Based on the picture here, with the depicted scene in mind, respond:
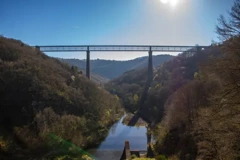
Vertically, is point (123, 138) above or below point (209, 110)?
below

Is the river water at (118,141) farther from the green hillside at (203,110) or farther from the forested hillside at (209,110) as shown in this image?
the forested hillside at (209,110)

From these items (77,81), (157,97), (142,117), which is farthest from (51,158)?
(142,117)

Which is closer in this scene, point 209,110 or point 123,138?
point 209,110

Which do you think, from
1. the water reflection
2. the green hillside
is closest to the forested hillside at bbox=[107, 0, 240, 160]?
the green hillside

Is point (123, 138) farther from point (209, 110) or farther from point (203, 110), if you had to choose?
point (209, 110)

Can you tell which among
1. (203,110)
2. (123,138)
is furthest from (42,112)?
(203,110)

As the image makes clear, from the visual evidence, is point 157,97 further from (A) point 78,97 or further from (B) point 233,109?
(B) point 233,109

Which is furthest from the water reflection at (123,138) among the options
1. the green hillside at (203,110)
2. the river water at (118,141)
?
the green hillside at (203,110)
